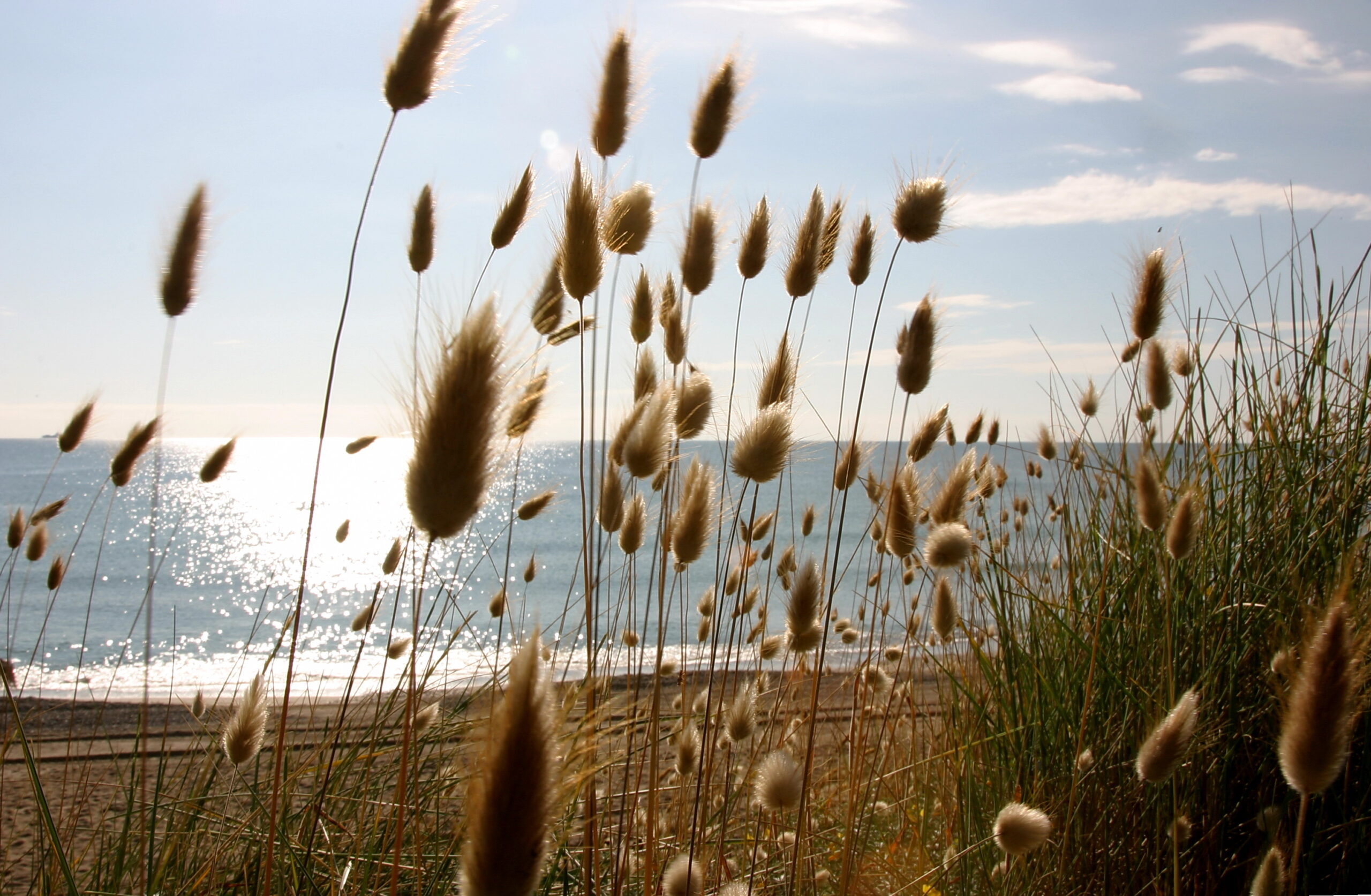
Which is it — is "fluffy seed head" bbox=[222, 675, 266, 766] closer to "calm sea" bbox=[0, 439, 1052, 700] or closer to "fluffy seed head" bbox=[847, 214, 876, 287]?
"calm sea" bbox=[0, 439, 1052, 700]

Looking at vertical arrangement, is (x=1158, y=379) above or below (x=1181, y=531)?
above

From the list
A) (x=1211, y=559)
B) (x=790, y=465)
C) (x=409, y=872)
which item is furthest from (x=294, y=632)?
(x=1211, y=559)

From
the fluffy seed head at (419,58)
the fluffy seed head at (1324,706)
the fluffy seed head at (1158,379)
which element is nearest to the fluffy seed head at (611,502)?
the fluffy seed head at (419,58)

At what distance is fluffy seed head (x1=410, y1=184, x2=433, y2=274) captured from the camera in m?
1.84

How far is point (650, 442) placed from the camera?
4.91 feet

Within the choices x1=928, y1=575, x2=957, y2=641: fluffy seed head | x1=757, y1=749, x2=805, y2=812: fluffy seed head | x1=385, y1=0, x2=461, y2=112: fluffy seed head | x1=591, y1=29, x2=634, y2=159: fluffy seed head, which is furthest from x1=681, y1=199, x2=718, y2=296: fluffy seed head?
x1=757, y1=749, x2=805, y2=812: fluffy seed head

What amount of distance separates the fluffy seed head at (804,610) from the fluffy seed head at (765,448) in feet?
0.95

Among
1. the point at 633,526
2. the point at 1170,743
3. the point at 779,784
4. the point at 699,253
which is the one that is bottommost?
the point at 779,784

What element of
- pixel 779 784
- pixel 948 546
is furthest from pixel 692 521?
pixel 948 546

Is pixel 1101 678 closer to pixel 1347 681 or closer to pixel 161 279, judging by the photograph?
pixel 1347 681

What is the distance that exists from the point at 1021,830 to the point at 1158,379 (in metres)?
1.56

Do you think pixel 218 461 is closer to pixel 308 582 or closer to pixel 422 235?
pixel 422 235

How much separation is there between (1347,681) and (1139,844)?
104 cm

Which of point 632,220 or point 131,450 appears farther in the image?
point 131,450
